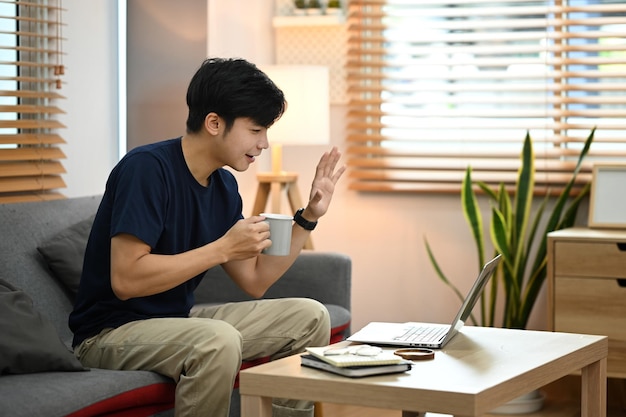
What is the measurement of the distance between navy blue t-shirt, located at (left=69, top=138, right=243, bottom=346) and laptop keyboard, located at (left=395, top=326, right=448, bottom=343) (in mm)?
602

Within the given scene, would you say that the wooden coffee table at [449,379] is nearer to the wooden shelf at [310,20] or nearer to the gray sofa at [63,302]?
the gray sofa at [63,302]

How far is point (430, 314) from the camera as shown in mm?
4578

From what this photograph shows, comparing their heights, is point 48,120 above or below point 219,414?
above

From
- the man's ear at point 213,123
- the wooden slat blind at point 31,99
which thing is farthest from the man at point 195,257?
the wooden slat blind at point 31,99

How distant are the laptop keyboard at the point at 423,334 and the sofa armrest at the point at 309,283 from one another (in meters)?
0.91

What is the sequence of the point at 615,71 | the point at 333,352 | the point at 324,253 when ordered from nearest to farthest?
the point at 333,352 → the point at 324,253 → the point at 615,71

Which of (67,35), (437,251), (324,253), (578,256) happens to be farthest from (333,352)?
(437,251)

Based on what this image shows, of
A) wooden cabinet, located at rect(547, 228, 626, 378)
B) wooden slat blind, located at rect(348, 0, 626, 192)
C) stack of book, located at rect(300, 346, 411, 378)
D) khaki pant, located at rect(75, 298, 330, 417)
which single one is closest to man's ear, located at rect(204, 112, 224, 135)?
khaki pant, located at rect(75, 298, 330, 417)

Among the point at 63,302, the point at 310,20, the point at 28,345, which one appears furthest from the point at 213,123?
the point at 310,20

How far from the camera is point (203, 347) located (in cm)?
243

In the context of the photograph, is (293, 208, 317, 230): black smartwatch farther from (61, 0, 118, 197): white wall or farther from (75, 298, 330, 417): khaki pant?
(61, 0, 118, 197): white wall

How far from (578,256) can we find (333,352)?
1854 mm

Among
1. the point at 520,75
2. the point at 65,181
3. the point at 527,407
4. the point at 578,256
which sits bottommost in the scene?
the point at 527,407

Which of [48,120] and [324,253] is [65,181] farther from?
[324,253]
